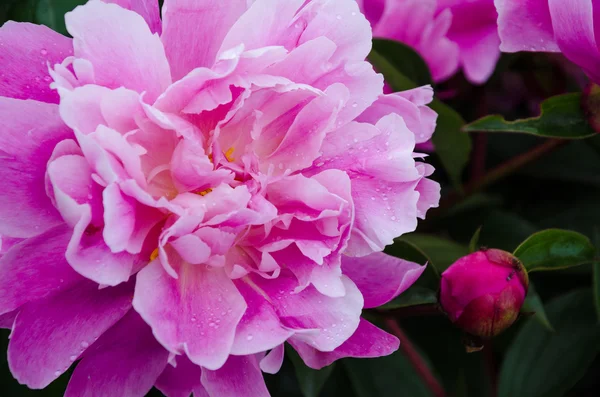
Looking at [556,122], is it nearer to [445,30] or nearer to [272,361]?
[445,30]

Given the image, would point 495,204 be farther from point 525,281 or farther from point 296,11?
point 296,11

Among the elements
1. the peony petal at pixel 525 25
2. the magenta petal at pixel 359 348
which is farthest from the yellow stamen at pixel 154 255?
the peony petal at pixel 525 25

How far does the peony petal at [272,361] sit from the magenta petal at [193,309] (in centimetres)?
3

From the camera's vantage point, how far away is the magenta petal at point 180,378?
0.51 meters

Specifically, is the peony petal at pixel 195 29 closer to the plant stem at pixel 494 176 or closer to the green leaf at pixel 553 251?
the green leaf at pixel 553 251

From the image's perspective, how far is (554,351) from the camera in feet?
2.66

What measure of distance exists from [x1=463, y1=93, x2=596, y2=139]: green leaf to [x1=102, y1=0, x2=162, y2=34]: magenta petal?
289mm

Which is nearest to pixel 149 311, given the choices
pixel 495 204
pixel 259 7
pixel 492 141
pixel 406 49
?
pixel 259 7

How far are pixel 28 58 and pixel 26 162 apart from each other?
73 mm

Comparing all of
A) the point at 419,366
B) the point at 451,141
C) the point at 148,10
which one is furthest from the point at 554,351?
the point at 148,10

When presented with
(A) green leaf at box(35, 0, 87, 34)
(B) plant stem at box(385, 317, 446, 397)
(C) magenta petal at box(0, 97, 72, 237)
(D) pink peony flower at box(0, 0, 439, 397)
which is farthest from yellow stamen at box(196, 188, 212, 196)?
(B) plant stem at box(385, 317, 446, 397)

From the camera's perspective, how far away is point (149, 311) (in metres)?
0.44

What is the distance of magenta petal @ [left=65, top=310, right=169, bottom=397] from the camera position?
49 centimetres

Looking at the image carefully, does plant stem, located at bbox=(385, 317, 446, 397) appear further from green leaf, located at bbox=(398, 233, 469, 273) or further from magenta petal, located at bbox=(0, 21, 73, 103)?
magenta petal, located at bbox=(0, 21, 73, 103)
